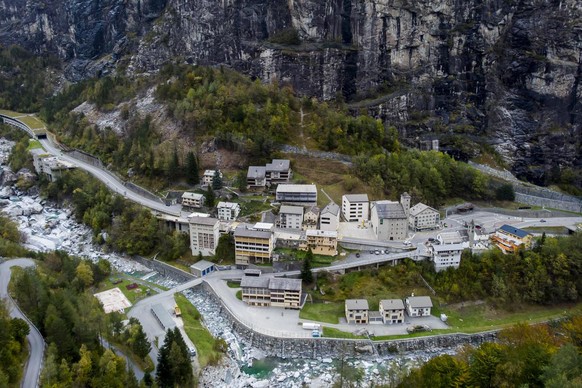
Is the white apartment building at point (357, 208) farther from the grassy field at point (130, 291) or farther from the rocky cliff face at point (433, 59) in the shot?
the rocky cliff face at point (433, 59)

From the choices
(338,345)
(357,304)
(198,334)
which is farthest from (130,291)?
(357,304)

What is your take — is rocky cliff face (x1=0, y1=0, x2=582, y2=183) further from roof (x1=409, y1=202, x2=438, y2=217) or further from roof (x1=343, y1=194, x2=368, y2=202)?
roof (x1=409, y1=202, x2=438, y2=217)

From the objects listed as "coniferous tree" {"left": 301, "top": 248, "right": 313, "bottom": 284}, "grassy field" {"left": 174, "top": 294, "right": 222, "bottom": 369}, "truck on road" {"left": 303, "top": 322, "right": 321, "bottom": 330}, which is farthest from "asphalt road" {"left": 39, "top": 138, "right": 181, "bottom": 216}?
"truck on road" {"left": 303, "top": 322, "right": 321, "bottom": 330}

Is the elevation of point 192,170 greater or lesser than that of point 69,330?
greater

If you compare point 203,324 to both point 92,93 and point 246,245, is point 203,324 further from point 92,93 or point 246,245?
point 92,93

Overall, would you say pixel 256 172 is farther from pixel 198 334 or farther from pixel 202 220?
pixel 198 334

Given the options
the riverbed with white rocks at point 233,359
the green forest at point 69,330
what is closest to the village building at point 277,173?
the riverbed with white rocks at point 233,359
